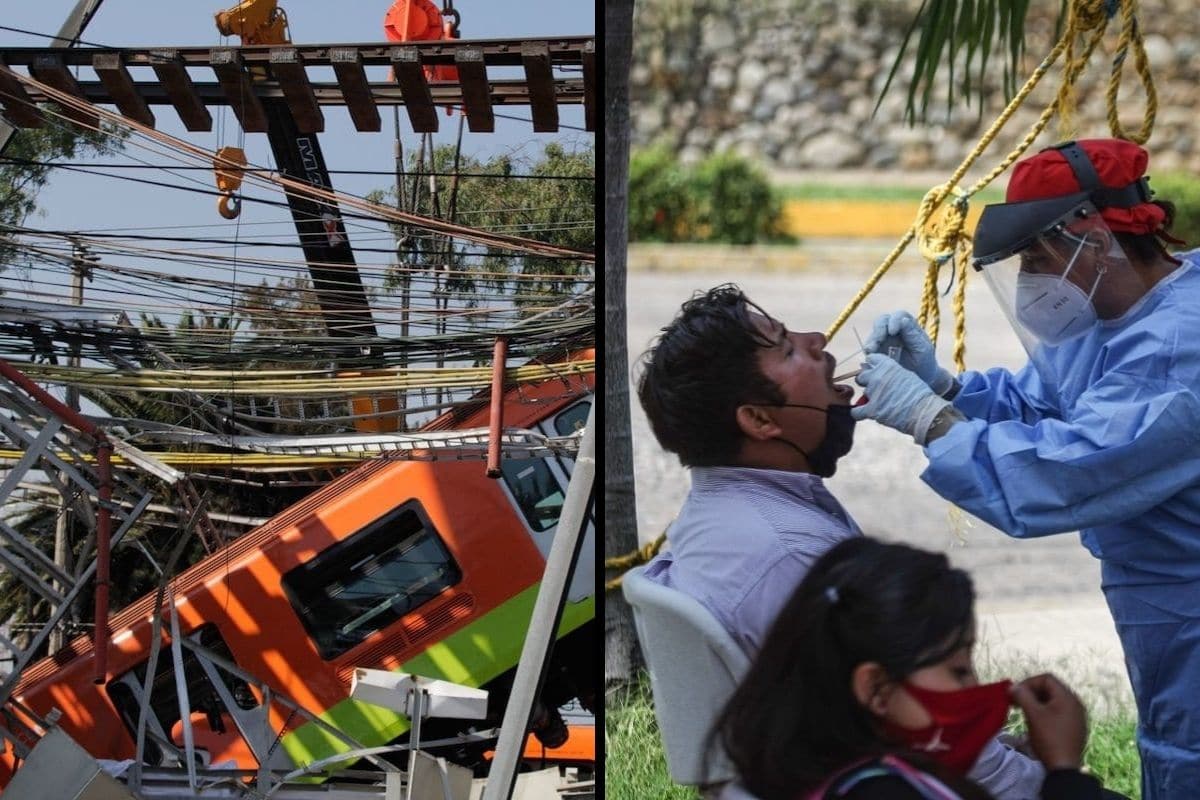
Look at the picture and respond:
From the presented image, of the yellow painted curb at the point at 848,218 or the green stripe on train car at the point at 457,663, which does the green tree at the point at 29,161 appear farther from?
the yellow painted curb at the point at 848,218

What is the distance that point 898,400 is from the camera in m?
2.78

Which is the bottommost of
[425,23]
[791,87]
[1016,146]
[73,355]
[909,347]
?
[73,355]

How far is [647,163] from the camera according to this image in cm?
320

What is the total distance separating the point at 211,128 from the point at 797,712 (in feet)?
16.2

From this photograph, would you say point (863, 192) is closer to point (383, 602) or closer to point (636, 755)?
point (636, 755)

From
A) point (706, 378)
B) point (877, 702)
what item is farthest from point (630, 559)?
point (877, 702)

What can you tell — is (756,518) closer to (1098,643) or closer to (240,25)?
(1098,643)

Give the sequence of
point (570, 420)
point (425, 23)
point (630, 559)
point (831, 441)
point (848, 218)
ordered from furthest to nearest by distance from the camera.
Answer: point (570, 420), point (425, 23), point (630, 559), point (848, 218), point (831, 441)

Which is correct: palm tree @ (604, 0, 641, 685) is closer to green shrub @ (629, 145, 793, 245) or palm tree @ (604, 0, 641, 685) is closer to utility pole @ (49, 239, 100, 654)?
green shrub @ (629, 145, 793, 245)

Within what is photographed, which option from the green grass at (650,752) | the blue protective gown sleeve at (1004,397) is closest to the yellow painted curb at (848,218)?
the blue protective gown sleeve at (1004,397)

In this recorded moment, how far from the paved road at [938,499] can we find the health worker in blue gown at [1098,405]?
0.06 metres

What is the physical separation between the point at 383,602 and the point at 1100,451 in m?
4.86

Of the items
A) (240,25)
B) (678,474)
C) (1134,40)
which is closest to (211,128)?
(240,25)

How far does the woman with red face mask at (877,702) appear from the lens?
280 centimetres
